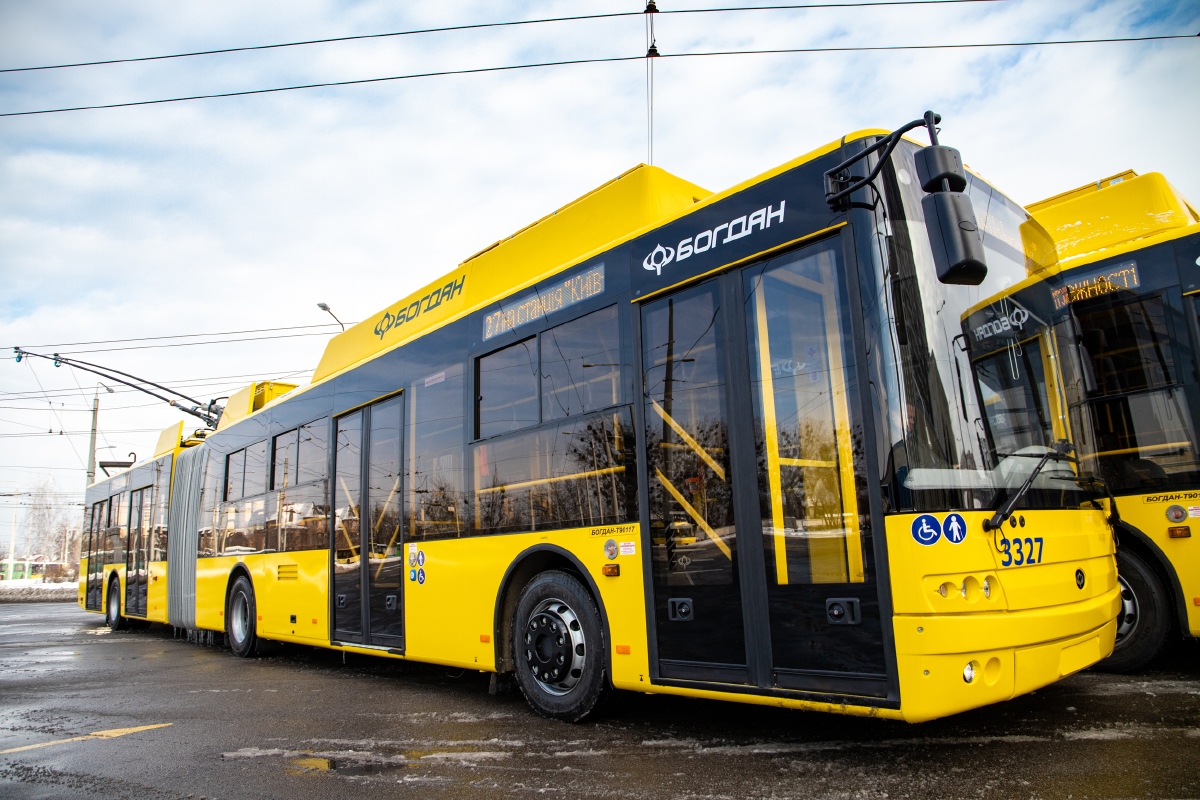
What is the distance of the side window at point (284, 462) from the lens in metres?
9.83

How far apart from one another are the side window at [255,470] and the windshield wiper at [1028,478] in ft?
30.0

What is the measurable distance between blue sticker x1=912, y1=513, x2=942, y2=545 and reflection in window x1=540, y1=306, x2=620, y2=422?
2.17 m

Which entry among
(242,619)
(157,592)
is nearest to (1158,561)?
(242,619)

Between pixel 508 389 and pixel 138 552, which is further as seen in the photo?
pixel 138 552

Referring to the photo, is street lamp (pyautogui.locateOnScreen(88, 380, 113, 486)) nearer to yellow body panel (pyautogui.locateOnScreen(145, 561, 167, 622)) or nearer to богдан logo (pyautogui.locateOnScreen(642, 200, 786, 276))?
yellow body panel (pyautogui.locateOnScreen(145, 561, 167, 622))

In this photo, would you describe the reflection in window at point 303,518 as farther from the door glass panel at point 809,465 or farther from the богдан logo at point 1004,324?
the богдан logo at point 1004,324

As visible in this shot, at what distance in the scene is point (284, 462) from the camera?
33.0ft

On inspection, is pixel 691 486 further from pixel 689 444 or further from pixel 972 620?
pixel 972 620

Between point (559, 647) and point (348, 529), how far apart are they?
145 inches

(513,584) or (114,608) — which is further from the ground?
(513,584)

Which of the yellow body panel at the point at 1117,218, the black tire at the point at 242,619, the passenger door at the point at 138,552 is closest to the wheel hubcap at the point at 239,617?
the black tire at the point at 242,619

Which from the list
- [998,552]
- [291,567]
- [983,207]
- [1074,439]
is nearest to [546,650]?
[998,552]

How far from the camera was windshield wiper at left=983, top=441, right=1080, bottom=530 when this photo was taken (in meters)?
3.79

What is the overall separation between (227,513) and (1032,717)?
34.2 feet
